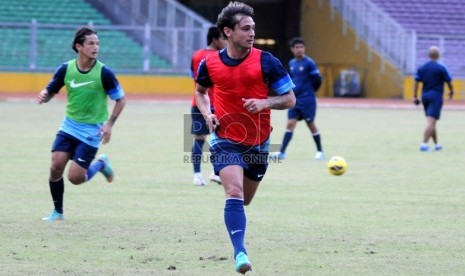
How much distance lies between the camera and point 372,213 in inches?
463

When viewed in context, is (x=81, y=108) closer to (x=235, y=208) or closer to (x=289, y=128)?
(x=235, y=208)

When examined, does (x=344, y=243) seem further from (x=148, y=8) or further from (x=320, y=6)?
(x=320, y=6)

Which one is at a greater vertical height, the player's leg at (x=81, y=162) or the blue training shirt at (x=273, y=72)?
the blue training shirt at (x=273, y=72)

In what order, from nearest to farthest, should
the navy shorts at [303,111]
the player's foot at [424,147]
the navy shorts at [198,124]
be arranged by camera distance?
the navy shorts at [198,124] → the navy shorts at [303,111] → the player's foot at [424,147]

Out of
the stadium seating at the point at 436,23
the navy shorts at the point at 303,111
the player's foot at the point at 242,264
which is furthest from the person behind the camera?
the stadium seating at the point at 436,23

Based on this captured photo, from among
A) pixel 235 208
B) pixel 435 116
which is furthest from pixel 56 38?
pixel 235 208

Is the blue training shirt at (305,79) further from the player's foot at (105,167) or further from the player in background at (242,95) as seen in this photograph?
the player in background at (242,95)

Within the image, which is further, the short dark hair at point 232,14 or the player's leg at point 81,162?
the player's leg at point 81,162

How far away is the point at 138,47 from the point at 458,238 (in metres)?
32.8

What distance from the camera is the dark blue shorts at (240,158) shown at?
8328 mm

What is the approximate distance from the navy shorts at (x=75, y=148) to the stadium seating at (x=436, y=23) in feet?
109

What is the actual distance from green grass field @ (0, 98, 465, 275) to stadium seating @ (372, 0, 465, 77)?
23254 millimetres

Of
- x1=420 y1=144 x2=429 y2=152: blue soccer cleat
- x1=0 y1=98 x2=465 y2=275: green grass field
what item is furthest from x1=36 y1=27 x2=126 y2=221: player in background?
x1=420 y1=144 x2=429 y2=152: blue soccer cleat

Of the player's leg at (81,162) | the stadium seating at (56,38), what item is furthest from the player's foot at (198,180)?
the stadium seating at (56,38)
